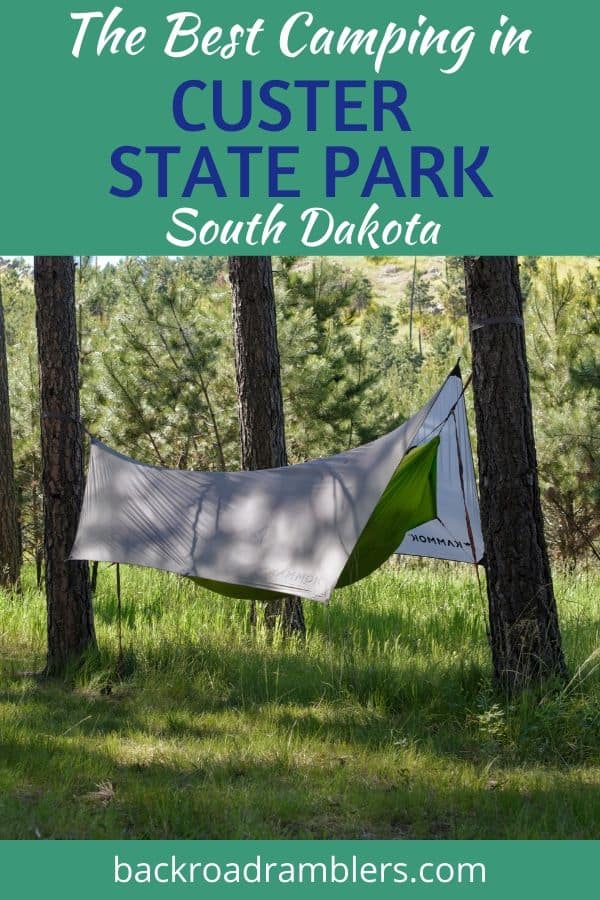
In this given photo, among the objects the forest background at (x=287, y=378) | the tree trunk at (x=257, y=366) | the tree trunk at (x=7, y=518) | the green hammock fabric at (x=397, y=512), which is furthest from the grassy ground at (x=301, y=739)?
the forest background at (x=287, y=378)

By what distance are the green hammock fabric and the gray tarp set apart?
0.17 meters

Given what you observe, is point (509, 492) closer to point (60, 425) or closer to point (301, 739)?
point (301, 739)

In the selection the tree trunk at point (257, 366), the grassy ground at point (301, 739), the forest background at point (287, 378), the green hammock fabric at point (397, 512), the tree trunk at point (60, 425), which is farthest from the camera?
the forest background at point (287, 378)

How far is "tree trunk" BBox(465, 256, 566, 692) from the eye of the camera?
3.88 metres

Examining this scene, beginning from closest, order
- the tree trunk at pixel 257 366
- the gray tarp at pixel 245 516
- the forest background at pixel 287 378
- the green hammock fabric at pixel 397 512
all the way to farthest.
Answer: the gray tarp at pixel 245 516 < the green hammock fabric at pixel 397 512 < the tree trunk at pixel 257 366 < the forest background at pixel 287 378

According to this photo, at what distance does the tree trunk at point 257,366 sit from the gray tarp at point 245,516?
1.03 meters

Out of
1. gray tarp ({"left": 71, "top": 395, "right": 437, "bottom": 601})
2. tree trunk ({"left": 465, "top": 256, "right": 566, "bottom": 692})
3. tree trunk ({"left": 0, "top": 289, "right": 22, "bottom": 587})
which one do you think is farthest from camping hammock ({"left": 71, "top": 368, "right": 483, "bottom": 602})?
tree trunk ({"left": 0, "top": 289, "right": 22, "bottom": 587})

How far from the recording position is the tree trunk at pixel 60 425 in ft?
16.1

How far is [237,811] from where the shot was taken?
302 centimetres

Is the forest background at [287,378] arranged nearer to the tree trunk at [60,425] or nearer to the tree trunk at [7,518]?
the tree trunk at [7,518]

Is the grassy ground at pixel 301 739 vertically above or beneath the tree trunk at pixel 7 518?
beneath

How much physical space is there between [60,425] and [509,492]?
236 cm

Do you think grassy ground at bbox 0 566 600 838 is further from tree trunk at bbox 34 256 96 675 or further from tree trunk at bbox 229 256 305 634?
tree trunk at bbox 229 256 305 634

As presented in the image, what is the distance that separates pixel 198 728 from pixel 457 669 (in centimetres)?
115
